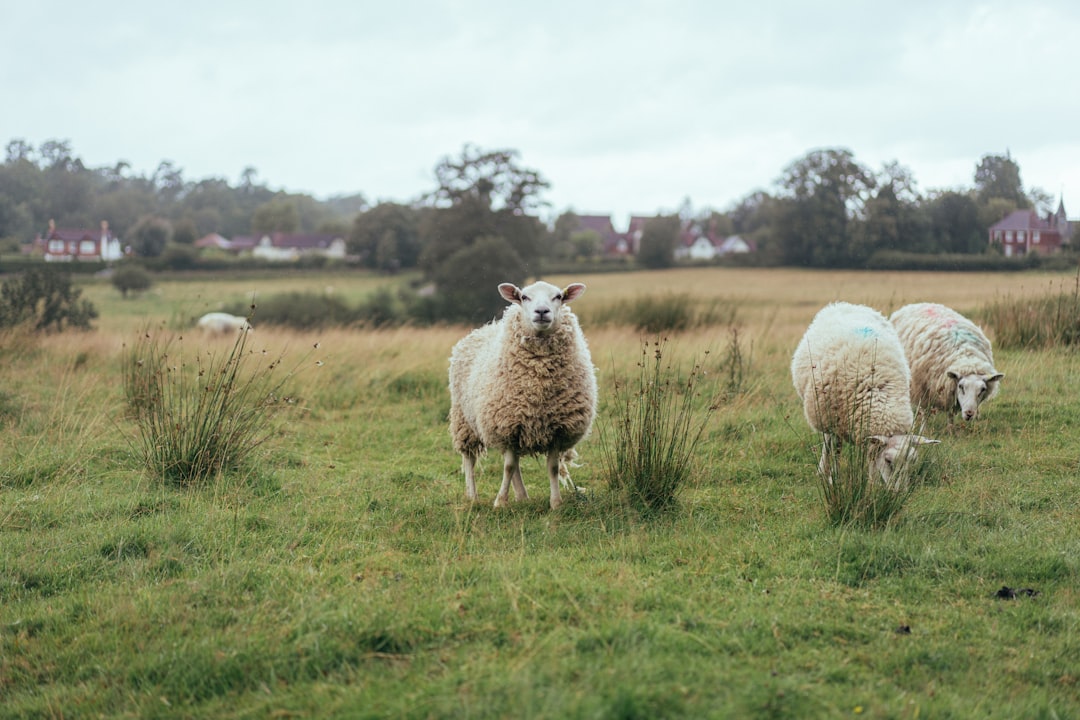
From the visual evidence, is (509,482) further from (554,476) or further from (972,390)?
(972,390)

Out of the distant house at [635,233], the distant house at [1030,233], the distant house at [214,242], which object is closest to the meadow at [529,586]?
the distant house at [1030,233]

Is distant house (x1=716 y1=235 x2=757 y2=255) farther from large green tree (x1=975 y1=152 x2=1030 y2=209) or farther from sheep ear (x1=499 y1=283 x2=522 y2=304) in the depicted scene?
sheep ear (x1=499 y1=283 x2=522 y2=304)

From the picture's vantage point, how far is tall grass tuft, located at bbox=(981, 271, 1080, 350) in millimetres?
11133

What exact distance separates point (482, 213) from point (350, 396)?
2481 cm

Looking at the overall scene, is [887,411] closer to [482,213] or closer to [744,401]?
[744,401]

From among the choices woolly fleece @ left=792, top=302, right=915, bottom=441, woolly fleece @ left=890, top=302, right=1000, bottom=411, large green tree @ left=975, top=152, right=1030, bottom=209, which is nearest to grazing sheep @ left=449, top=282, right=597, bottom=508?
woolly fleece @ left=792, top=302, right=915, bottom=441

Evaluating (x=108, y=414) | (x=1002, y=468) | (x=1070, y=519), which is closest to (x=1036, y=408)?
(x=1002, y=468)

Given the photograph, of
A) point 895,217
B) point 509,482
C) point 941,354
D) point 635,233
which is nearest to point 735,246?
point 635,233

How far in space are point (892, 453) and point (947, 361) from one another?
304 cm

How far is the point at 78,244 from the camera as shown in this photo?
24.6 meters

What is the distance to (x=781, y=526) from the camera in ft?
18.0

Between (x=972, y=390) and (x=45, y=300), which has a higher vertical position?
(x=45, y=300)

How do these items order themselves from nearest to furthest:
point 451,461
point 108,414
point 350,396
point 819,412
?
point 819,412
point 451,461
point 108,414
point 350,396

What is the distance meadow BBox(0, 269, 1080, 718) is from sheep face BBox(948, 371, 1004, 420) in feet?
0.80
